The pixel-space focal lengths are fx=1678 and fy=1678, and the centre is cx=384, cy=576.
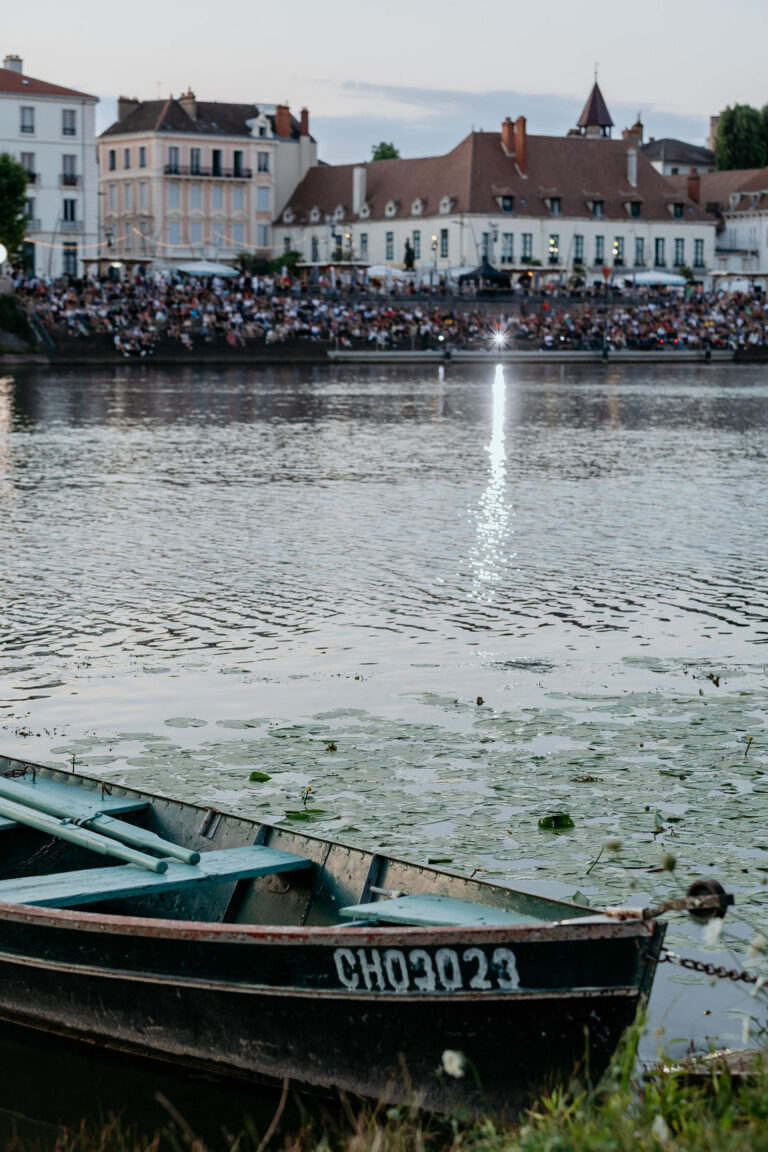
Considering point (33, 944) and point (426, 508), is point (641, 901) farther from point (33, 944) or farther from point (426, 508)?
point (426, 508)

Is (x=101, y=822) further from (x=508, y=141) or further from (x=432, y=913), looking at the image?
(x=508, y=141)

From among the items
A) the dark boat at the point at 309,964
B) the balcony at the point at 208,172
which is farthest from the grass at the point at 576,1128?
the balcony at the point at 208,172

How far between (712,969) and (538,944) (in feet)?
2.06

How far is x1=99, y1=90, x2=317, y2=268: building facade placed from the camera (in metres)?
116

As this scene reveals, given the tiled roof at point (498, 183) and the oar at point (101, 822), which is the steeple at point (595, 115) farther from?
the oar at point (101, 822)

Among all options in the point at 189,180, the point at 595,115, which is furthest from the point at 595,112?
the point at 189,180

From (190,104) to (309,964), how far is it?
4677 inches

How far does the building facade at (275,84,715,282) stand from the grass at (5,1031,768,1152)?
346 ft

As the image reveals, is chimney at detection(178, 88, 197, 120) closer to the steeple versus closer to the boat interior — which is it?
the steeple

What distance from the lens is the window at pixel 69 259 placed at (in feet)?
318

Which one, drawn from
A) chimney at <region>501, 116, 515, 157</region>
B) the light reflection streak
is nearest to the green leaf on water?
the light reflection streak

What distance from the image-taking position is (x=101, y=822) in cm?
839

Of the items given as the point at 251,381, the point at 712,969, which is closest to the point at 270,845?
the point at 712,969

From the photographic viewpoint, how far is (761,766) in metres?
11.3
